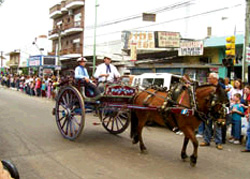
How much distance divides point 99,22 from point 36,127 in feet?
87.2

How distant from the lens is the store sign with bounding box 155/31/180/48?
2016cm

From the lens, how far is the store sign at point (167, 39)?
2016 centimetres

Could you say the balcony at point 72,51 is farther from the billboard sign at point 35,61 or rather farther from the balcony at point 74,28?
the billboard sign at point 35,61

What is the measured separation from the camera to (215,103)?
17.3 feet

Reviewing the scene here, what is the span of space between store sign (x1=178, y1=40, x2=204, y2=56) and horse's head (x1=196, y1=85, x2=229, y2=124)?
1342cm

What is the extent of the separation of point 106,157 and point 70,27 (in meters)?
33.2

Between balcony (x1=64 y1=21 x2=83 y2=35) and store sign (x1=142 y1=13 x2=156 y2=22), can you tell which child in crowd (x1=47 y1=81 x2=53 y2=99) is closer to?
store sign (x1=142 y1=13 x2=156 y2=22)

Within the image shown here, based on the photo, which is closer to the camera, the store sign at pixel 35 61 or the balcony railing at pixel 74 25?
the store sign at pixel 35 61

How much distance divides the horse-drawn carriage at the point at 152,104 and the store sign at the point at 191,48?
1174 cm

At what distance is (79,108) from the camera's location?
23.3 feet

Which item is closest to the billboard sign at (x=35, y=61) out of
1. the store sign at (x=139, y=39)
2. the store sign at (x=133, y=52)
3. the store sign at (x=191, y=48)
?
the store sign at (x=139, y=39)

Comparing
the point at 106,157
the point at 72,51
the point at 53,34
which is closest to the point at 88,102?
the point at 106,157

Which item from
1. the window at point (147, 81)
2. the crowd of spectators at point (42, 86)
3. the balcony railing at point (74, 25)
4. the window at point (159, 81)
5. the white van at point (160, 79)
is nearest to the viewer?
the white van at point (160, 79)

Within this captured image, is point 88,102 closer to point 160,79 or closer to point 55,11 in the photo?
point 160,79
